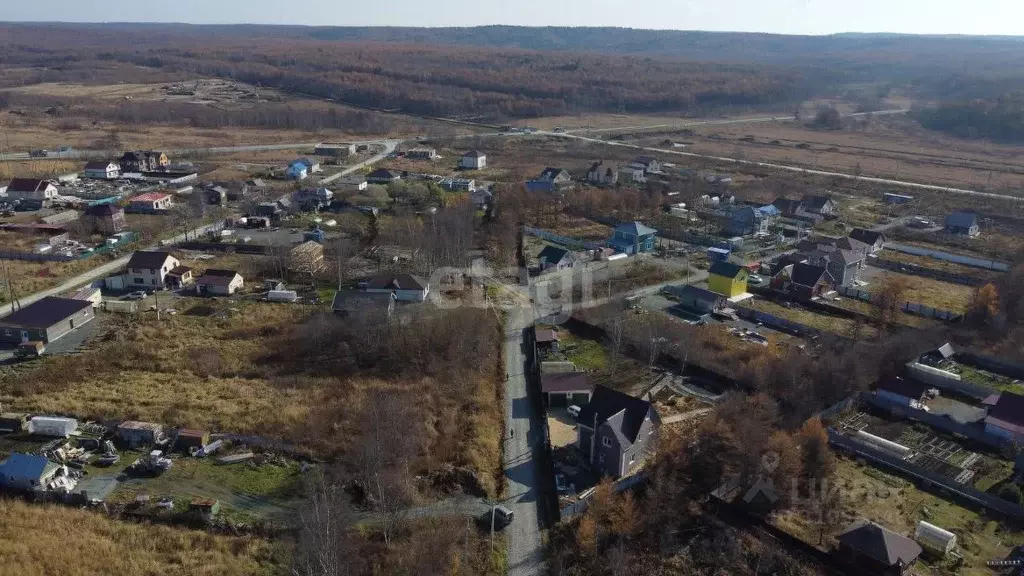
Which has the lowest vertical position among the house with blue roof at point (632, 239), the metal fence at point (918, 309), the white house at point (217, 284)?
the metal fence at point (918, 309)

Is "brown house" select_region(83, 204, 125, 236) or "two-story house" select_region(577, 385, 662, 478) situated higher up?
"brown house" select_region(83, 204, 125, 236)

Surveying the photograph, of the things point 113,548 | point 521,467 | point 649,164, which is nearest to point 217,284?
point 113,548

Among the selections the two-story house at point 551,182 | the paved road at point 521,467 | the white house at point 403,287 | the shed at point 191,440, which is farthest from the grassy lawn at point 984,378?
the two-story house at point 551,182

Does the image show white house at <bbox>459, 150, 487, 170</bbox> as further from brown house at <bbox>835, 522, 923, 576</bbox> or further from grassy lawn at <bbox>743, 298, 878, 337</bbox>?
brown house at <bbox>835, 522, 923, 576</bbox>

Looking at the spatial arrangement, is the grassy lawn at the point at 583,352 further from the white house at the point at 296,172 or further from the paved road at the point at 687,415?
the white house at the point at 296,172

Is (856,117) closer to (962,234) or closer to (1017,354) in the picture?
(962,234)

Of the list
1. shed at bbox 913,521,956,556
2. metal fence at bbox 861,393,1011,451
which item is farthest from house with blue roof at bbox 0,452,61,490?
metal fence at bbox 861,393,1011,451
